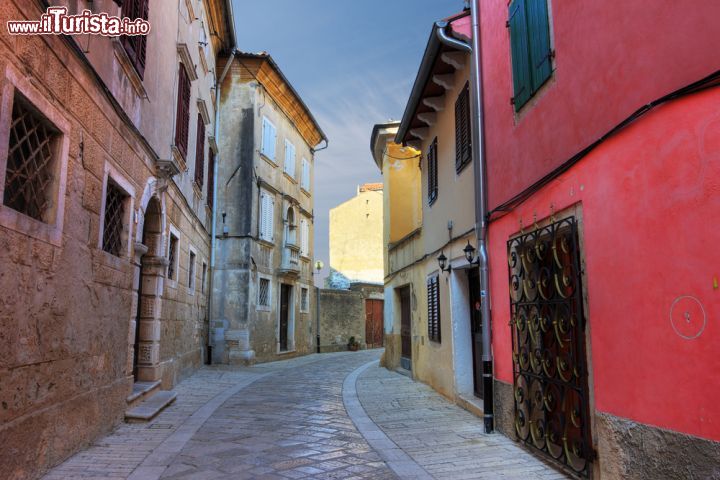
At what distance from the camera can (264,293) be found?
18625mm

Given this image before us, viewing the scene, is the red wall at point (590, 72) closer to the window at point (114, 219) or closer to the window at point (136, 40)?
the window at point (136, 40)

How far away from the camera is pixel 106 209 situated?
250 inches

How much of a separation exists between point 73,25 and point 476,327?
22.0 feet

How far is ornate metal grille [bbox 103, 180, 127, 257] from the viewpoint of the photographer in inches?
252

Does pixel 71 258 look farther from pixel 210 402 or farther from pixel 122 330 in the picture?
pixel 210 402

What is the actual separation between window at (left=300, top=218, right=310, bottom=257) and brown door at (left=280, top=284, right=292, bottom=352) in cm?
215

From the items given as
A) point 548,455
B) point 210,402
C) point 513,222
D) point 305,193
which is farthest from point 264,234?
point 548,455

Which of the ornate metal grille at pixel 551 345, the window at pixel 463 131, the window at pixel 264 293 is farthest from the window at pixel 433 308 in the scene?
the window at pixel 264 293

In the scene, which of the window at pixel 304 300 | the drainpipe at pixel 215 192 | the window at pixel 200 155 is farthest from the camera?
the window at pixel 304 300

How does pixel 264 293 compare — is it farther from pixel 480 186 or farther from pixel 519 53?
pixel 519 53

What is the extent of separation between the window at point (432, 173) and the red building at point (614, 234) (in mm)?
4207

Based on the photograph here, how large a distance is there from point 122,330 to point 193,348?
21.7 feet

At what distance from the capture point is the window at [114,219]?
6.40m

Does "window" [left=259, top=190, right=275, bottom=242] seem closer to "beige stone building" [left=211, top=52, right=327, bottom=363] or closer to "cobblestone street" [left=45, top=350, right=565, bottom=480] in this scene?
"beige stone building" [left=211, top=52, right=327, bottom=363]
